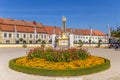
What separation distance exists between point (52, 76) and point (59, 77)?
419 millimetres

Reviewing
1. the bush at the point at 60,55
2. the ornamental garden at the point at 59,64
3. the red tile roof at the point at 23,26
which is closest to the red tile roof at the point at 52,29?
the red tile roof at the point at 23,26

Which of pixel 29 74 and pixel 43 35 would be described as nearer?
pixel 29 74

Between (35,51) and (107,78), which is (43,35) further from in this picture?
(107,78)

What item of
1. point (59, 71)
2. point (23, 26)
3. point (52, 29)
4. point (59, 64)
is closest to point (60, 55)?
point (59, 64)

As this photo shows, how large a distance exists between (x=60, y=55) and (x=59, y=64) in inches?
45.7

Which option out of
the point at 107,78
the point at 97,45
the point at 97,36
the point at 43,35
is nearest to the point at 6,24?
the point at 43,35

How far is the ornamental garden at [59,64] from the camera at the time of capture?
10.4 m

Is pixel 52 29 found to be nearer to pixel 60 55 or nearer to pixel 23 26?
pixel 23 26

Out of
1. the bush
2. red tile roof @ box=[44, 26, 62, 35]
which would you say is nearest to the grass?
the bush

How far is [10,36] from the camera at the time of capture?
→ 62.7 m

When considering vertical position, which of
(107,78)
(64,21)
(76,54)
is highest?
(64,21)

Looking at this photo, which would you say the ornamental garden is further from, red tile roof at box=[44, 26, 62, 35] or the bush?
red tile roof at box=[44, 26, 62, 35]

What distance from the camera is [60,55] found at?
12992 mm

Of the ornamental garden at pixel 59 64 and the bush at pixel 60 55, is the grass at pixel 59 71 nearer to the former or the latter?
the ornamental garden at pixel 59 64
